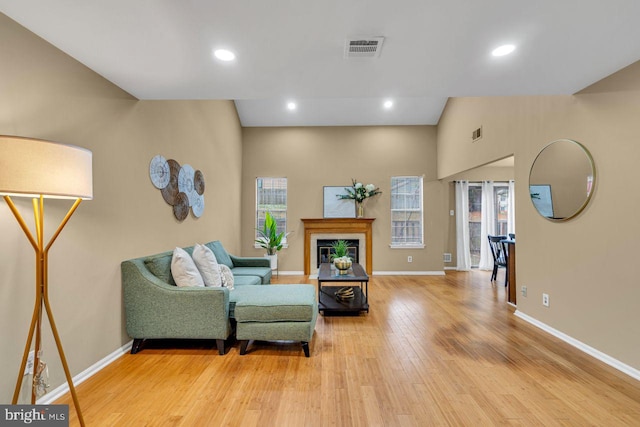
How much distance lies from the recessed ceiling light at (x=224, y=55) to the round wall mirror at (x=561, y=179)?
3.16 m

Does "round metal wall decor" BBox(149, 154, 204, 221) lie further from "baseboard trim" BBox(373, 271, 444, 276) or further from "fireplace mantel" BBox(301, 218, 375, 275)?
"baseboard trim" BBox(373, 271, 444, 276)

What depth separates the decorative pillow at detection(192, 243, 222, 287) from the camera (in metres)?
3.29

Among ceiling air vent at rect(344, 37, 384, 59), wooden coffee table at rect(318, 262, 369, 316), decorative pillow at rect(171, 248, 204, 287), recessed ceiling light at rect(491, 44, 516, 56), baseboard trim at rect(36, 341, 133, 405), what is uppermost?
recessed ceiling light at rect(491, 44, 516, 56)

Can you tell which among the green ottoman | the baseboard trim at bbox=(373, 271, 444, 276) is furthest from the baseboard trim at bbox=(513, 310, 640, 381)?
the baseboard trim at bbox=(373, 271, 444, 276)

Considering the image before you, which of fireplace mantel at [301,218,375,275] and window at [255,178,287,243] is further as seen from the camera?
window at [255,178,287,243]

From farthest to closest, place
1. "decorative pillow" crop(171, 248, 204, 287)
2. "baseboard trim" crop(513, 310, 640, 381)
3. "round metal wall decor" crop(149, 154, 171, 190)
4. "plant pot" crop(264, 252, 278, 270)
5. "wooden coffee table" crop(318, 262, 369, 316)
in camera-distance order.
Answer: "plant pot" crop(264, 252, 278, 270) → "wooden coffee table" crop(318, 262, 369, 316) → "round metal wall decor" crop(149, 154, 171, 190) → "decorative pillow" crop(171, 248, 204, 287) → "baseboard trim" crop(513, 310, 640, 381)

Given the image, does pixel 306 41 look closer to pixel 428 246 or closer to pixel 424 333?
pixel 424 333

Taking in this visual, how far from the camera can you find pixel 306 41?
2.06 m

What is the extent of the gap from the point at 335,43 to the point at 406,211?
512cm

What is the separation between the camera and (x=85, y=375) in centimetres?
230

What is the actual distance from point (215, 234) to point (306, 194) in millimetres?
2320

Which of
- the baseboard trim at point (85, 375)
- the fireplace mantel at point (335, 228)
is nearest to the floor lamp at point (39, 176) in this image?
the baseboard trim at point (85, 375)

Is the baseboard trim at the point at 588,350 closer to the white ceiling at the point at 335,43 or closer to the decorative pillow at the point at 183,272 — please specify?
the white ceiling at the point at 335,43

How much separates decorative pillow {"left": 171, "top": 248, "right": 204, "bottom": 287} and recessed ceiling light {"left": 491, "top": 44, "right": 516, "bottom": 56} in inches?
123
